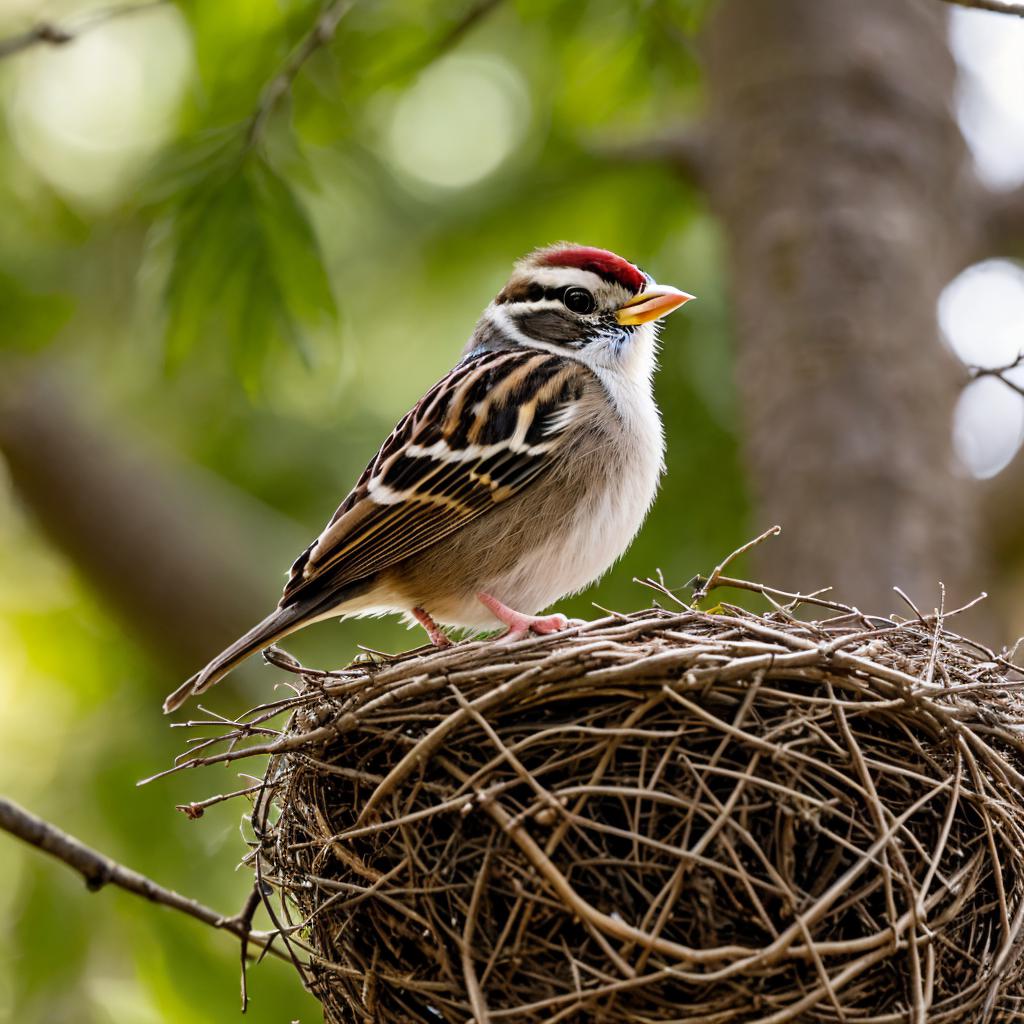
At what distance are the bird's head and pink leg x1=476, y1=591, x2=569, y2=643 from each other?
34.7 inches

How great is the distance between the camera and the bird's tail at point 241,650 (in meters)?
3.69

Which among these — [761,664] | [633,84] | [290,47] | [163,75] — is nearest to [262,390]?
[290,47]

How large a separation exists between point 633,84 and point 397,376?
354cm

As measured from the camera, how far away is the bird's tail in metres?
3.69

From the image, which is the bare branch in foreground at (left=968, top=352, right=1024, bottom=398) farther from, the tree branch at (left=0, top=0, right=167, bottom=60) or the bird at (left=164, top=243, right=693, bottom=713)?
the tree branch at (left=0, top=0, right=167, bottom=60)

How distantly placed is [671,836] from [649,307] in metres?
2.14

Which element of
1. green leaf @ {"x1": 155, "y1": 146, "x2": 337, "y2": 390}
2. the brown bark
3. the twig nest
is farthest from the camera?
the brown bark

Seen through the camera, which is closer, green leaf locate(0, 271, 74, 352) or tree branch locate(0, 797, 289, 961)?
tree branch locate(0, 797, 289, 961)

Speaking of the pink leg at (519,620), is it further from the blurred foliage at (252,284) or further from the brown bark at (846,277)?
the brown bark at (846,277)

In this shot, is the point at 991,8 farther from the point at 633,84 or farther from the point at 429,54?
the point at 633,84

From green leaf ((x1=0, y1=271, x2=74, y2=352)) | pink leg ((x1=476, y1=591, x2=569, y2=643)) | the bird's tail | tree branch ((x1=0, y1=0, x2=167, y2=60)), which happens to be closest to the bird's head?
pink leg ((x1=476, y1=591, x2=569, y2=643))

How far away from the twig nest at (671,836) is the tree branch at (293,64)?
247 centimetres

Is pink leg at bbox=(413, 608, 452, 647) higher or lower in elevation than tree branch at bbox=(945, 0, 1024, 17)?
lower

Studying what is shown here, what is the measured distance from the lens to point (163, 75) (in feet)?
28.1
